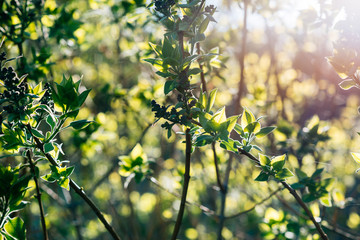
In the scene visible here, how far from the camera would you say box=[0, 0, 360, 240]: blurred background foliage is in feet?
7.04

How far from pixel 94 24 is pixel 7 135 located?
10.3 feet

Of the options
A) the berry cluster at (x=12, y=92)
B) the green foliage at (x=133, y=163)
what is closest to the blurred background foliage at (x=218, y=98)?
the green foliage at (x=133, y=163)

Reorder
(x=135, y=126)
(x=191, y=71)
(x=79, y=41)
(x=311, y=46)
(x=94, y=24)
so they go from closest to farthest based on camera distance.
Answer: (x=191, y=71) → (x=79, y=41) → (x=311, y=46) → (x=94, y=24) → (x=135, y=126)

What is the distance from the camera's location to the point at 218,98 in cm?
→ 316

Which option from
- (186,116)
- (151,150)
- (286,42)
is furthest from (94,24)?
(186,116)

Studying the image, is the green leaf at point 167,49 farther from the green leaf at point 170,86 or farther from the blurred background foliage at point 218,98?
the blurred background foliage at point 218,98

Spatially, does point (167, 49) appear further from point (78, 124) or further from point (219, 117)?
point (78, 124)

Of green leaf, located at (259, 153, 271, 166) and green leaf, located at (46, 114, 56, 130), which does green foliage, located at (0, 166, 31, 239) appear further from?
green leaf, located at (259, 153, 271, 166)

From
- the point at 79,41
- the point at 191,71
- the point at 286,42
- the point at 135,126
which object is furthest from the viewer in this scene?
the point at 135,126

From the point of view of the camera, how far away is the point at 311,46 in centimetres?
340

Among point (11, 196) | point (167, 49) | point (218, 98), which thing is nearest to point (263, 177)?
point (167, 49)

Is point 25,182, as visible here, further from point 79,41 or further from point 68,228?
point 68,228

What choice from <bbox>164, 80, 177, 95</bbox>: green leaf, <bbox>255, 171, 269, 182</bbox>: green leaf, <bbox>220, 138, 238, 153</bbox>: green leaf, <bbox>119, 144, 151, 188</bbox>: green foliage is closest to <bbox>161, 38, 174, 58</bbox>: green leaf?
<bbox>164, 80, 177, 95</bbox>: green leaf

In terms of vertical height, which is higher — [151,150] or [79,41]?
[79,41]
